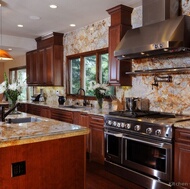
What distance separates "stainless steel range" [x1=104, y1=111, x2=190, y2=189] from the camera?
2.65 m

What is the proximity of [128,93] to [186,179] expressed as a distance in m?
1.92

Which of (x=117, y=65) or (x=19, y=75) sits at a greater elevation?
(x=19, y=75)

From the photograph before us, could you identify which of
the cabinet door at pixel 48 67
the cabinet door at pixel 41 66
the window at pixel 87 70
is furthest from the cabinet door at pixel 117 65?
the cabinet door at pixel 41 66

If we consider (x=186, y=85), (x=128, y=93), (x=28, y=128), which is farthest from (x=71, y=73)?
(x=28, y=128)

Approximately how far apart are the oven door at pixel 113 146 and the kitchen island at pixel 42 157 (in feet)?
4.38

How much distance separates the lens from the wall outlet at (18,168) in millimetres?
1659

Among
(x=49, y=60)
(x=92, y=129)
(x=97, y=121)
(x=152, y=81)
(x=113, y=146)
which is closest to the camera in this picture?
(x=113, y=146)

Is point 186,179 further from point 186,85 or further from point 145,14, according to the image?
point 145,14

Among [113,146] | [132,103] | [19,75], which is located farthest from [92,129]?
[19,75]

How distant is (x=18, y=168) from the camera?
1.68m

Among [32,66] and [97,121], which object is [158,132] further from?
[32,66]

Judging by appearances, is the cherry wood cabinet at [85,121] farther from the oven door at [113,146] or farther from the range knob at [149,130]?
the range knob at [149,130]

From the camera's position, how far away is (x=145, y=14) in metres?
3.35

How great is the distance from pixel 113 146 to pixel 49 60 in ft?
11.4
